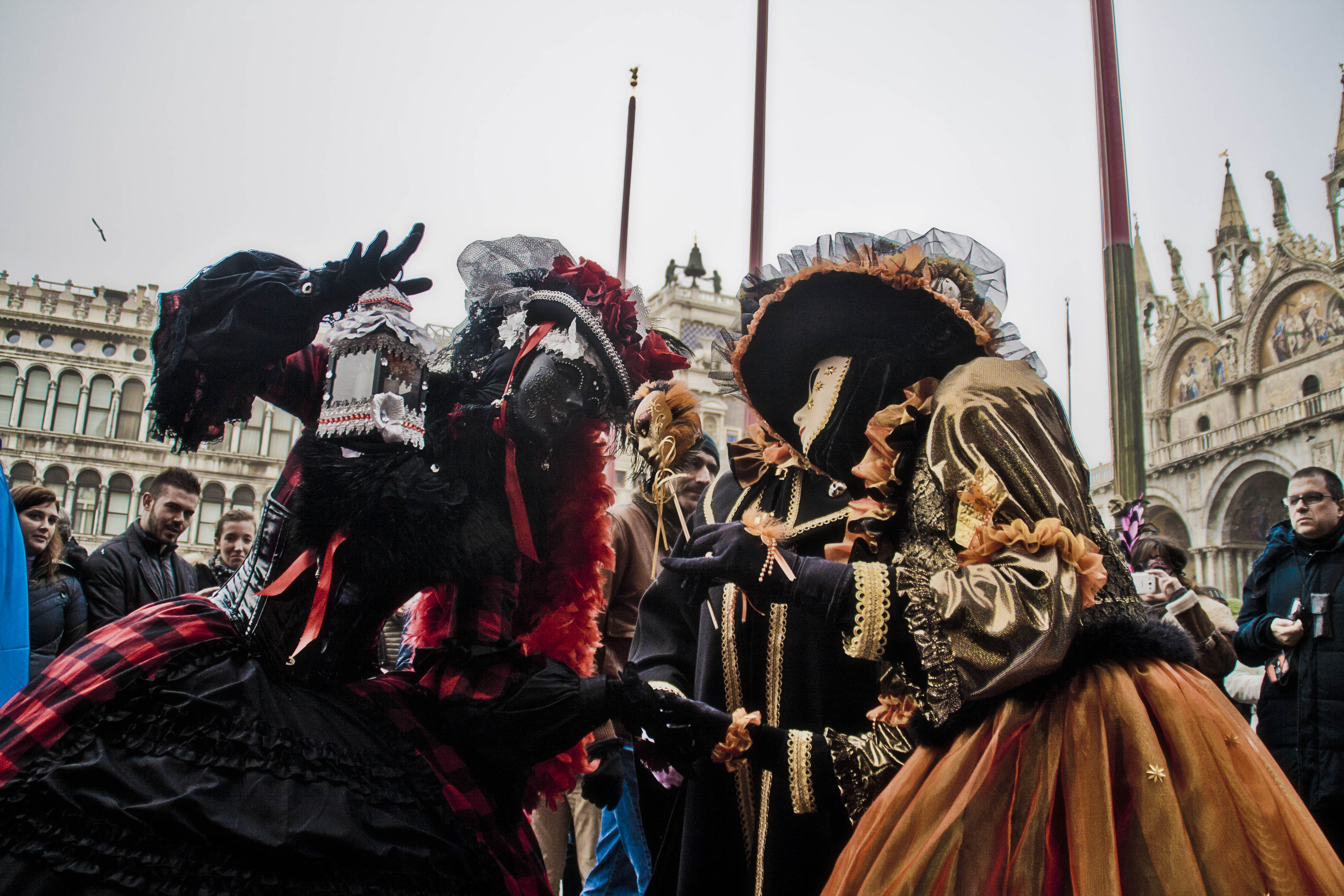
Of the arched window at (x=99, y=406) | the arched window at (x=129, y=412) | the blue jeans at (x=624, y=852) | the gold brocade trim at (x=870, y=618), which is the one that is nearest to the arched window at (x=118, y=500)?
the arched window at (x=129, y=412)

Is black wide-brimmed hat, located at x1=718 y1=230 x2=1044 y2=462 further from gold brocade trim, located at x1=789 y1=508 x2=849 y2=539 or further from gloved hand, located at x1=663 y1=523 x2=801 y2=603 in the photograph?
gloved hand, located at x1=663 y1=523 x2=801 y2=603

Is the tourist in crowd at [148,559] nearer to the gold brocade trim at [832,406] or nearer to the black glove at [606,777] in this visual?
the black glove at [606,777]

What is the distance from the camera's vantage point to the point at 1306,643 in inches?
152

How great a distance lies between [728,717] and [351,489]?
3.31ft

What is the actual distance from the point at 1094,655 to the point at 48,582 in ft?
14.8

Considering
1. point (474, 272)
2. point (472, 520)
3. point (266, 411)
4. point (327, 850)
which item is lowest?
point (327, 850)

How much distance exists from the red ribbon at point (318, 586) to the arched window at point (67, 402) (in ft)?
98.2

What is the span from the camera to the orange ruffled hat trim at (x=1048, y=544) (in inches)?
66.2

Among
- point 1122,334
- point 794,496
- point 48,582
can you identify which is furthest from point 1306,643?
point 48,582

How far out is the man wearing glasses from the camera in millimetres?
3605

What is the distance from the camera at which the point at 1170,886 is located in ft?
4.96

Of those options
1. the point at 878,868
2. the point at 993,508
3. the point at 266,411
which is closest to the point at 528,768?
the point at 878,868

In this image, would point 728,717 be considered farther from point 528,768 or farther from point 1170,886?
point 1170,886

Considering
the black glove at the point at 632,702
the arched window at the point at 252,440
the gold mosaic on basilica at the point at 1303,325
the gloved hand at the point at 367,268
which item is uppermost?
the gold mosaic on basilica at the point at 1303,325
